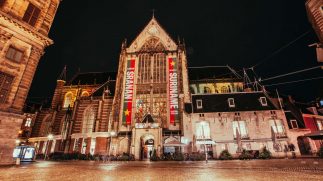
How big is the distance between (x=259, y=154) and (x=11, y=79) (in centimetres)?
3033

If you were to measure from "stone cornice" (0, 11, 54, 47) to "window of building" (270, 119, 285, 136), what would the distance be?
110 ft

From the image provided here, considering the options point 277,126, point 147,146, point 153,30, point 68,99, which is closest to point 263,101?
point 277,126

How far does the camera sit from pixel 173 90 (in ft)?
113

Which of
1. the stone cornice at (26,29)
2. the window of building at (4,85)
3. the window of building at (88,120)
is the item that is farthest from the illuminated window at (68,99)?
the window of building at (4,85)

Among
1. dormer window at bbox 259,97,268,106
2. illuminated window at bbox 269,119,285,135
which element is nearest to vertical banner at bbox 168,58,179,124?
dormer window at bbox 259,97,268,106

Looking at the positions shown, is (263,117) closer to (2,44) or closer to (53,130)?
(2,44)

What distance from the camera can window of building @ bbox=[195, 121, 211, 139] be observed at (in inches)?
1164

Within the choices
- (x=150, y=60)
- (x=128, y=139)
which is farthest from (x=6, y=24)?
(x=150, y=60)

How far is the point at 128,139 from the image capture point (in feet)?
101

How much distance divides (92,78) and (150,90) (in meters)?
23.7

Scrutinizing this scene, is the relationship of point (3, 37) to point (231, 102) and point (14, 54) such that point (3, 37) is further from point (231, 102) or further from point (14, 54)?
point (231, 102)

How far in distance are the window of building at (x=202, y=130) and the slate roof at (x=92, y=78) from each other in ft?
98.2

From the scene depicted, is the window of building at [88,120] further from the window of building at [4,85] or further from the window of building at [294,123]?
the window of building at [294,123]

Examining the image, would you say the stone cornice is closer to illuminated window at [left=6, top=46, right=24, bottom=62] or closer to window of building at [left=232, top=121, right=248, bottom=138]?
illuminated window at [left=6, top=46, right=24, bottom=62]
